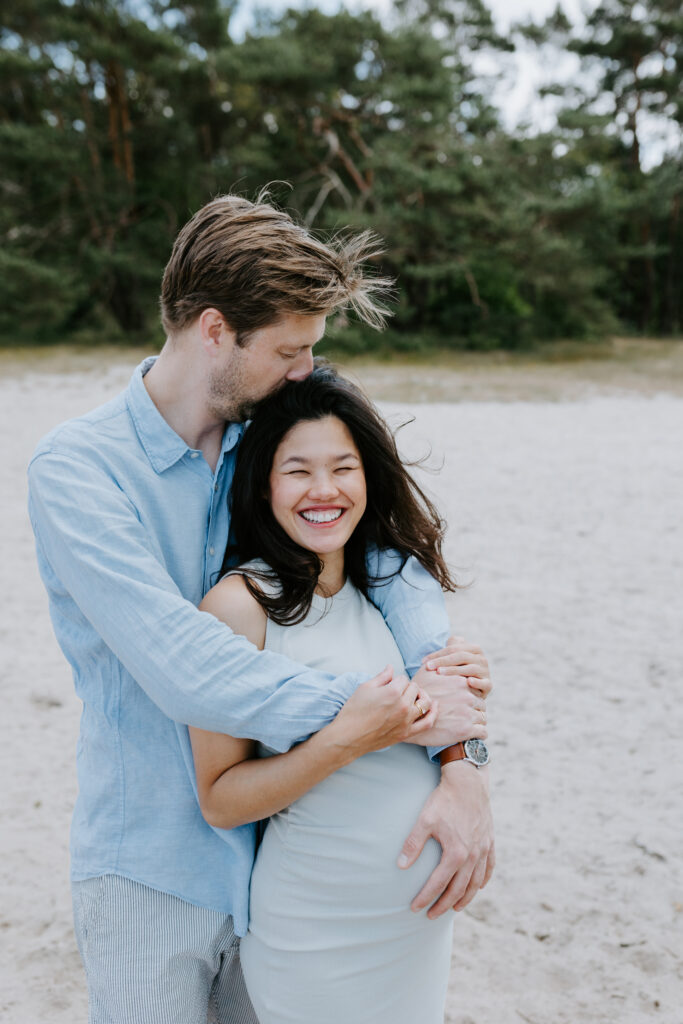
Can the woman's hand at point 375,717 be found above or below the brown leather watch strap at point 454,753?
above

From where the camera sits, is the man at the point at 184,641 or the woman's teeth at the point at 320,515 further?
the woman's teeth at the point at 320,515

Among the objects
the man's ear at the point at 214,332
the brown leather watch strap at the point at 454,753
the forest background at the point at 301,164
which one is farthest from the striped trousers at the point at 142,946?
the forest background at the point at 301,164

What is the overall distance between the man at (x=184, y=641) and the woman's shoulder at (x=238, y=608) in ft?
0.20

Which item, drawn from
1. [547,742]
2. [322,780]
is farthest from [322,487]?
[547,742]

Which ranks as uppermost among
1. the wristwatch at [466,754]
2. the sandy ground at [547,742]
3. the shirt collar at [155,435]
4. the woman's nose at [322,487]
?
the shirt collar at [155,435]

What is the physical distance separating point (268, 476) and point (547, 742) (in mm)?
2864

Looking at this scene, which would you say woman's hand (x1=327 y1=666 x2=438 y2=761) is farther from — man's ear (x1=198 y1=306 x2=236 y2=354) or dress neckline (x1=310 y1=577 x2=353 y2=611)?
man's ear (x1=198 y1=306 x2=236 y2=354)

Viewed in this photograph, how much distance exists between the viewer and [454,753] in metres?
1.72

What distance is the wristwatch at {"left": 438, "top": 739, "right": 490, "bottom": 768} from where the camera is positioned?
1.71 metres

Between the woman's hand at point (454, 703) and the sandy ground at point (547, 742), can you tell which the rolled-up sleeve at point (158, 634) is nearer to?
the woman's hand at point (454, 703)

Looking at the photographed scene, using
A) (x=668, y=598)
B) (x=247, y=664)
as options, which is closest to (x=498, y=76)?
(x=668, y=598)

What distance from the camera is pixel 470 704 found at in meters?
1.74

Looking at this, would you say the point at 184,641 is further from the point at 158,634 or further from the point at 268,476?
the point at 268,476

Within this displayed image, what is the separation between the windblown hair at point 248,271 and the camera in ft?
5.80
